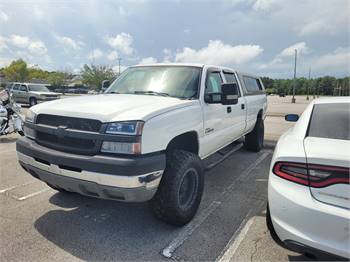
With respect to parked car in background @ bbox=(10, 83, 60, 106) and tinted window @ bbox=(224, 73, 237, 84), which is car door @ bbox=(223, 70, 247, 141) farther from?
parked car in background @ bbox=(10, 83, 60, 106)

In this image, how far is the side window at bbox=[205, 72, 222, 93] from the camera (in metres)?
3.94

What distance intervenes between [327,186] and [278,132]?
8.26 meters

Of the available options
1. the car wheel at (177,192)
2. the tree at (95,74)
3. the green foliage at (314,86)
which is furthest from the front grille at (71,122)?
the green foliage at (314,86)

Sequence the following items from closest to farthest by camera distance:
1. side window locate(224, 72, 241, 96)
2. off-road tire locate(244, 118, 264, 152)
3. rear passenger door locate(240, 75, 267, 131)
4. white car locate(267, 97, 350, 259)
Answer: white car locate(267, 97, 350, 259) < side window locate(224, 72, 241, 96) < rear passenger door locate(240, 75, 267, 131) < off-road tire locate(244, 118, 264, 152)

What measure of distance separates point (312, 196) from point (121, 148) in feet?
5.31

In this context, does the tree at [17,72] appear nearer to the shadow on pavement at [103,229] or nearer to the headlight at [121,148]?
the shadow on pavement at [103,229]

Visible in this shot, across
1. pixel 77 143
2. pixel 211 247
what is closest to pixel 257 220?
pixel 211 247

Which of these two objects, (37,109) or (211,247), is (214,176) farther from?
(37,109)

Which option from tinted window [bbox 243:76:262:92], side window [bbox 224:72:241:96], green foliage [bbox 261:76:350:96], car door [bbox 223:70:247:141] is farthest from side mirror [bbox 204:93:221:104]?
green foliage [bbox 261:76:350:96]

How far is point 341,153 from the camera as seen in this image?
2078 mm

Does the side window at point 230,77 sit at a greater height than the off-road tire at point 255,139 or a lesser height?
greater

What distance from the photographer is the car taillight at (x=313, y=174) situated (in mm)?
1975

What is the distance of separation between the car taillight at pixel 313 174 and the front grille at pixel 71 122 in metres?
1.69

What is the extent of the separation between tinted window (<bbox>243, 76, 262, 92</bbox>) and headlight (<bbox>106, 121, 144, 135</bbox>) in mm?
4032
